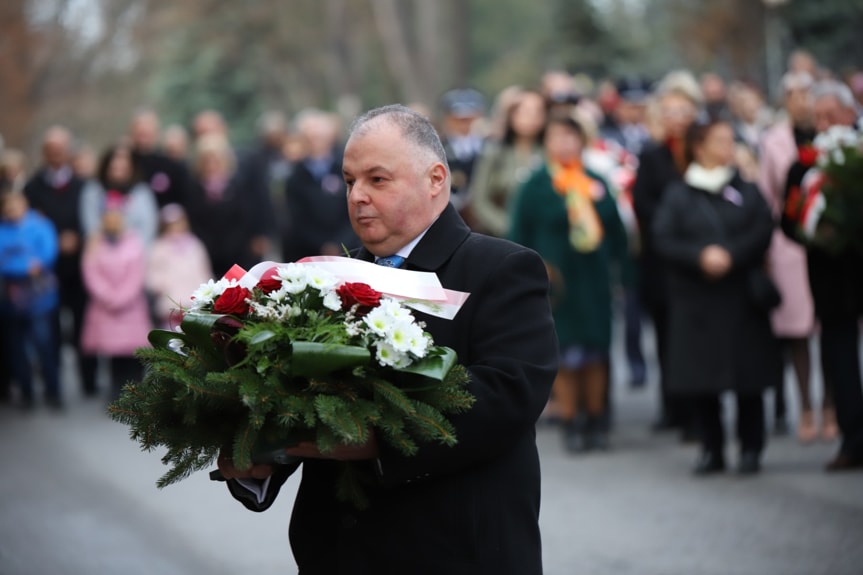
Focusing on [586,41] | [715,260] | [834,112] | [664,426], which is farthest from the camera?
[586,41]

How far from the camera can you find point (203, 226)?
14648 mm

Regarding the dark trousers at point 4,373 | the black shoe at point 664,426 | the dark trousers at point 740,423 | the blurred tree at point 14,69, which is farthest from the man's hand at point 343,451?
the blurred tree at point 14,69

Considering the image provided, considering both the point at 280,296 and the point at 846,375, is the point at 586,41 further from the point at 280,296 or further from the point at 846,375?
the point at 280,296

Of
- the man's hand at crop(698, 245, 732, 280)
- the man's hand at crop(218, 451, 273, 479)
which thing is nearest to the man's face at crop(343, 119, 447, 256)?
the man's hand at crop(218, 451, 273, 479)

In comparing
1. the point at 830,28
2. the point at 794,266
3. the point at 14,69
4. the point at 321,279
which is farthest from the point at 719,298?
the point at 830,28

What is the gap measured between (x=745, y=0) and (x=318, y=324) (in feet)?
101

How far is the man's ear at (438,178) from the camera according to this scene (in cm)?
400

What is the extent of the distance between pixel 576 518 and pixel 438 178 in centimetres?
483

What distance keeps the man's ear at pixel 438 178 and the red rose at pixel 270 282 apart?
1.58 feet

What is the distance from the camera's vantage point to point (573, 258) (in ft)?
34.8

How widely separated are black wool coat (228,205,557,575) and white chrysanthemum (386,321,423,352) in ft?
0.79

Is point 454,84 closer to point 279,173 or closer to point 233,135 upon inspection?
point 279,173

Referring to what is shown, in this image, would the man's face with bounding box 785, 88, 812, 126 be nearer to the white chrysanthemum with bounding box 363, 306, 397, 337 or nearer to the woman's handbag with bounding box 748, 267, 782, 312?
the woman's handbag with bounding box 748, 267, 782, 312

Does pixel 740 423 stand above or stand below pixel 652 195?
below
